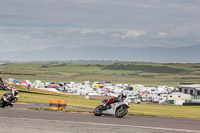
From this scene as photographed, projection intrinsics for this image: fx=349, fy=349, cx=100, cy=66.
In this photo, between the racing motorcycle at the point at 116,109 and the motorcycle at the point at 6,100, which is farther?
the motorcycle at the point at 6,100

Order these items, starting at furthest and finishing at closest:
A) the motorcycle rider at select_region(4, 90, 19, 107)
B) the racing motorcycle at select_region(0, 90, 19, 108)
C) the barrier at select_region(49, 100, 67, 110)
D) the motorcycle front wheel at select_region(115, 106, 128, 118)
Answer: the barrier at select_region(49, 100, 67, 110)
the motorcycle rider at select_region(4, 90, 19, 107)
the racing motorcycle at select_region(0, 90, 19, 108)
the motorcycle front wheel at select_region(115, 106, 128, 118)

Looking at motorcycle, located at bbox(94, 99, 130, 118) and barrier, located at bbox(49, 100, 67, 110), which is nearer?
motorcycle, located at bbox(94, 99, 130, 118)

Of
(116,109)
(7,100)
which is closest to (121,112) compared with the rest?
(116,109)

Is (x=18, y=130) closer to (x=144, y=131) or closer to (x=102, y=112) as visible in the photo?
(x=144, y=131)

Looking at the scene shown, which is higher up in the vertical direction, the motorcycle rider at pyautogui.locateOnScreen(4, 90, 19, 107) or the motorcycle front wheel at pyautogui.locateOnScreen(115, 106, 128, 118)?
the motorcycle rider at pyautogui.locateOnScreen(4, 90, 19, 107)

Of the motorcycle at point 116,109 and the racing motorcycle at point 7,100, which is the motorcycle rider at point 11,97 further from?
the motorcycle at point 116,109

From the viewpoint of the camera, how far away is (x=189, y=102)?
77.0m

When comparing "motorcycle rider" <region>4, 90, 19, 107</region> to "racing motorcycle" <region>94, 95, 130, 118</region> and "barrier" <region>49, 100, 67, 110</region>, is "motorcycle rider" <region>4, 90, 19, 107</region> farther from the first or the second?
"racing motorcycle" <region>94, 95, 130, 118</region>

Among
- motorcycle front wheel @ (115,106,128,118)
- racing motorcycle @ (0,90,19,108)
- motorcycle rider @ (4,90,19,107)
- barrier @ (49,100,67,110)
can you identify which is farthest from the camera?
barrier @ (49,100,67,110)

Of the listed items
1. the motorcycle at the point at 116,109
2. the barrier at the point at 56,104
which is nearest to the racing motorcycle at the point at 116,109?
the motorcycle at the point at 116,109

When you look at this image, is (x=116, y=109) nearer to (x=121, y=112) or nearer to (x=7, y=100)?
(x=121, y=112)

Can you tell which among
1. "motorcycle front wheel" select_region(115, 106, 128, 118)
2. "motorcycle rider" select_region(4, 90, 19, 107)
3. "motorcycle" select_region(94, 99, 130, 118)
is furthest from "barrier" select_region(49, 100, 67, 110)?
"motorcycle front wheel" select_region(115, 106, 128, 118)

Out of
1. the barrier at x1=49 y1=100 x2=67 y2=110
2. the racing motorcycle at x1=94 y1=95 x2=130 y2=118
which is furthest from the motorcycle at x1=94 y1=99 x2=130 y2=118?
the barrier at x1=49 y1=100 x2=67 y2=110

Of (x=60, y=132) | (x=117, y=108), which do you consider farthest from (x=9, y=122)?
(x=117, y=108)
